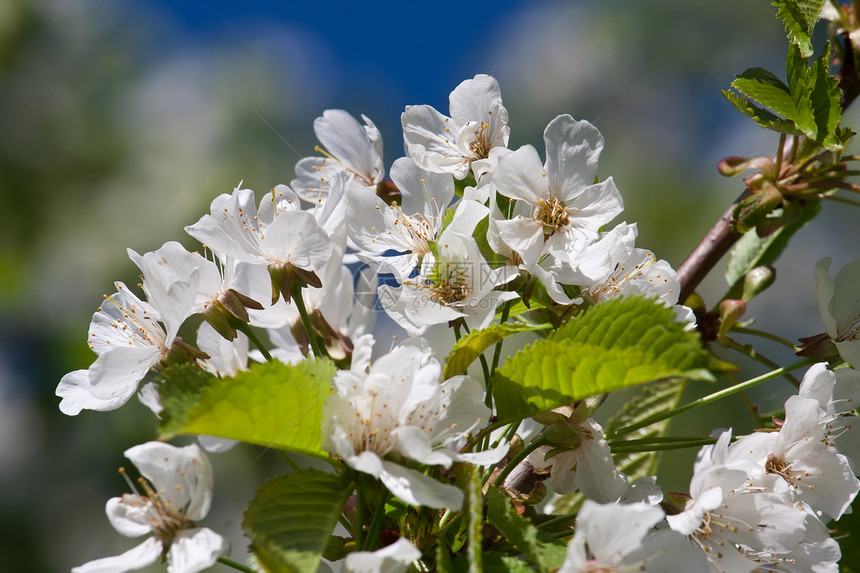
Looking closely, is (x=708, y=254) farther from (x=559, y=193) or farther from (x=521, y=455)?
(x=521, y=455)

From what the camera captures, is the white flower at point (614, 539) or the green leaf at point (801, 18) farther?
the green leaf at point (801, 18)

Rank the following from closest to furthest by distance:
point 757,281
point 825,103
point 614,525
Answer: point 614,525 < point 825,103 < point 757,281

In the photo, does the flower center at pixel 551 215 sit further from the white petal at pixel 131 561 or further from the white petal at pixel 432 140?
the white petal at pixel 131 561

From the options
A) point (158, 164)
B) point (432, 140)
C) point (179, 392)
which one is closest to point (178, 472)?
point (179, 392)

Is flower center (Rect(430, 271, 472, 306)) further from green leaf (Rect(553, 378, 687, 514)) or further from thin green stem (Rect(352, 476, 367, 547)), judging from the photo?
green leaf (Rect(553, 378, 687, 514))

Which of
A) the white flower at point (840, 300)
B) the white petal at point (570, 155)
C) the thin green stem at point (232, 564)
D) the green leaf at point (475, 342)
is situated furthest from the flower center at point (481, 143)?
the thin green stem at point (232, 564)

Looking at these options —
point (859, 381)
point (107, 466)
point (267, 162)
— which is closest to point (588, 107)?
point (267, 162)
